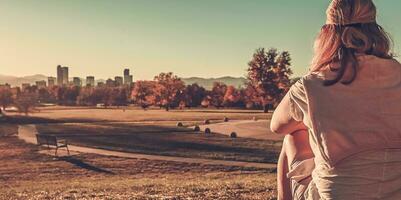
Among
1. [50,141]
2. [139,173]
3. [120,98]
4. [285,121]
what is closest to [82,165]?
[139,173]

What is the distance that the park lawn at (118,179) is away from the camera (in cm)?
917

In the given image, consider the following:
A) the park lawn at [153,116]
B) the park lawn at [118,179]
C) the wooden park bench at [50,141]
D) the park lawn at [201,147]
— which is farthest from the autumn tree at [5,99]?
the park lawn at [118,179]

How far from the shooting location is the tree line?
70.1 meters

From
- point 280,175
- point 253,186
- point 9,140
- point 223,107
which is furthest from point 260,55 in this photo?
point 280,175

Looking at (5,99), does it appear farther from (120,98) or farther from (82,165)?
(82,165)

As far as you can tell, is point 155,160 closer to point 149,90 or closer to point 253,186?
point 253,186

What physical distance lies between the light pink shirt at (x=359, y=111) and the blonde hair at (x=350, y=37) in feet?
0.11

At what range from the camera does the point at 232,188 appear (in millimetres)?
9516

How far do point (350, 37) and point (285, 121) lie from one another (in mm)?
442

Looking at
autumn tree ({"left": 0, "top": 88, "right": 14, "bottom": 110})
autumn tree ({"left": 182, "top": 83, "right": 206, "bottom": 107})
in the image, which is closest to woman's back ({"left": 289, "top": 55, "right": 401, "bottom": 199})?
autumn tree ({"left": 182, "top": 83, "right": 206, "bottom": 107})

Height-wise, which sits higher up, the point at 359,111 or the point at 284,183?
the point at 359,111

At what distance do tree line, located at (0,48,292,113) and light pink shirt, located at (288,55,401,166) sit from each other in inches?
2095

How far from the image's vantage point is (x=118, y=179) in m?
15.1

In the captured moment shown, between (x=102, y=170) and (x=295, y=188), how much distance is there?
16.5 m
